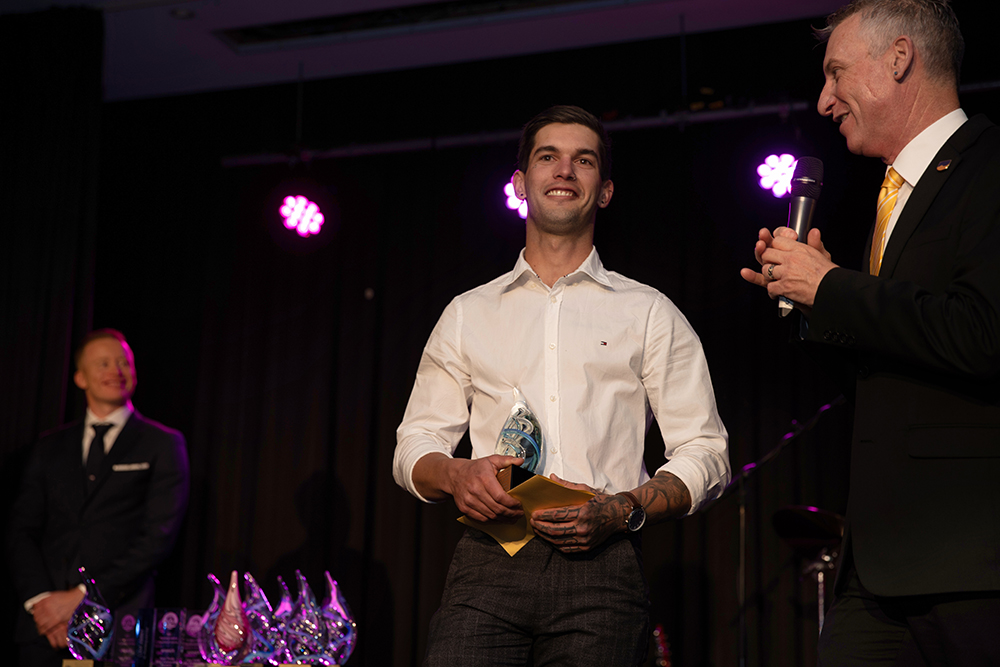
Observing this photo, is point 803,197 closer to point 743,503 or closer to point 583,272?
point 583,272

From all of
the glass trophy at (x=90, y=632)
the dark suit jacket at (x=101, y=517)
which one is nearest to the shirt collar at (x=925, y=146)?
the glass trophy at (x=90, y=632)

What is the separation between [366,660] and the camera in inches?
203

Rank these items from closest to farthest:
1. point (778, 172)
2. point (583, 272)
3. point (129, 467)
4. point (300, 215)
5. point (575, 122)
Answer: point (583, 272) → point (575, 122) → point (129, 467) → point (778, 172) → point (300, 215)

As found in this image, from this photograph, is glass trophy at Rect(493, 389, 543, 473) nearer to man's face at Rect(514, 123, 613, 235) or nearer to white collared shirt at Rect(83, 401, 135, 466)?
man's face at Rect(514, 123, 613, 235)

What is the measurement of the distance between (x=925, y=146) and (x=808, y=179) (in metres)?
0.21

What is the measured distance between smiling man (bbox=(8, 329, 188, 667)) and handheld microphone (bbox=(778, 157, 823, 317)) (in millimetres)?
3451

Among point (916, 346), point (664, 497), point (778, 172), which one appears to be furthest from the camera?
point (778, 172)

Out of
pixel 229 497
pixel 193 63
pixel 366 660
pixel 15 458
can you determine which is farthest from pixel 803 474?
pixel 193 63

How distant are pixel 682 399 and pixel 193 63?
4.64 metres

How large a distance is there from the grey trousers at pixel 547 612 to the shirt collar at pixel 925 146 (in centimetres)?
94

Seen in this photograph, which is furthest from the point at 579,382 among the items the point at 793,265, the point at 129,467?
the point at 129,467

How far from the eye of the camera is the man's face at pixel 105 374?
450 cm

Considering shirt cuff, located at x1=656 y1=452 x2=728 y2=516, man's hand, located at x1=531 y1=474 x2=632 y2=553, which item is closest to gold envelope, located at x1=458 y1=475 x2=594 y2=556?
man's hand, located at x1=531 y1=474 x2=632 y2=553

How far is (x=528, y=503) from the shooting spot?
1851 millimetres
